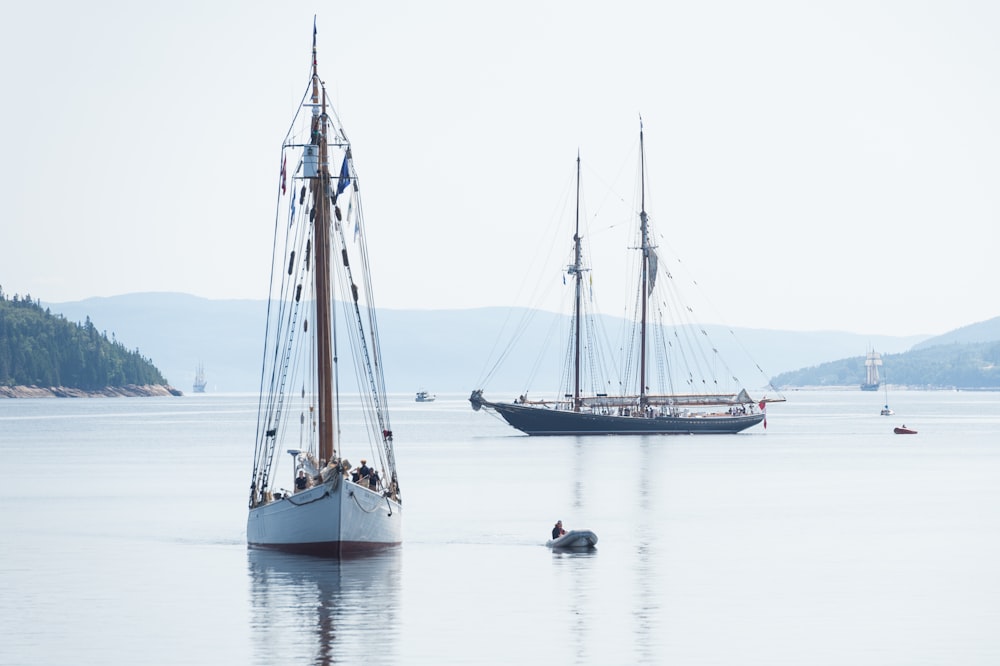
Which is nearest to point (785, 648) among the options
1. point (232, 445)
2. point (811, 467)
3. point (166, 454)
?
point (811, 467)

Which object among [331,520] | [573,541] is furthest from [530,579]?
[573,541]

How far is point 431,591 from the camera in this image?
5944 cm

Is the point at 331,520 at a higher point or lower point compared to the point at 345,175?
lower

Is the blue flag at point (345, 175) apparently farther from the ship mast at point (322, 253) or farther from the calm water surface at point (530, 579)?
the calm water surface at point (530, 579)

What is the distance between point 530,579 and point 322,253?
55.0 feet

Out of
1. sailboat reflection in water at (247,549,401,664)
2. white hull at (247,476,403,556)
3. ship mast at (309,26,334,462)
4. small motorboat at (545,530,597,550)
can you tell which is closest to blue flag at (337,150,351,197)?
ship mast at (309,26,334,462)

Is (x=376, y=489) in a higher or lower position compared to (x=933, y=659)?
higher

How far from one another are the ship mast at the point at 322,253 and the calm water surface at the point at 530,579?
747cm

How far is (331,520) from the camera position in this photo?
64938mm

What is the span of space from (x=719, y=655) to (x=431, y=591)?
1557 cm

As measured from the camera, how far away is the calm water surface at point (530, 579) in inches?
1895

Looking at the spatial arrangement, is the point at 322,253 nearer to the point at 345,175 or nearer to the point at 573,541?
the point at 345,175

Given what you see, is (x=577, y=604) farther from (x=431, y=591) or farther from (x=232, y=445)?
(x=232, y=445)

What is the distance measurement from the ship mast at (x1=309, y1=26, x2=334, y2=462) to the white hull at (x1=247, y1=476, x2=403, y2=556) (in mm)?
2520
